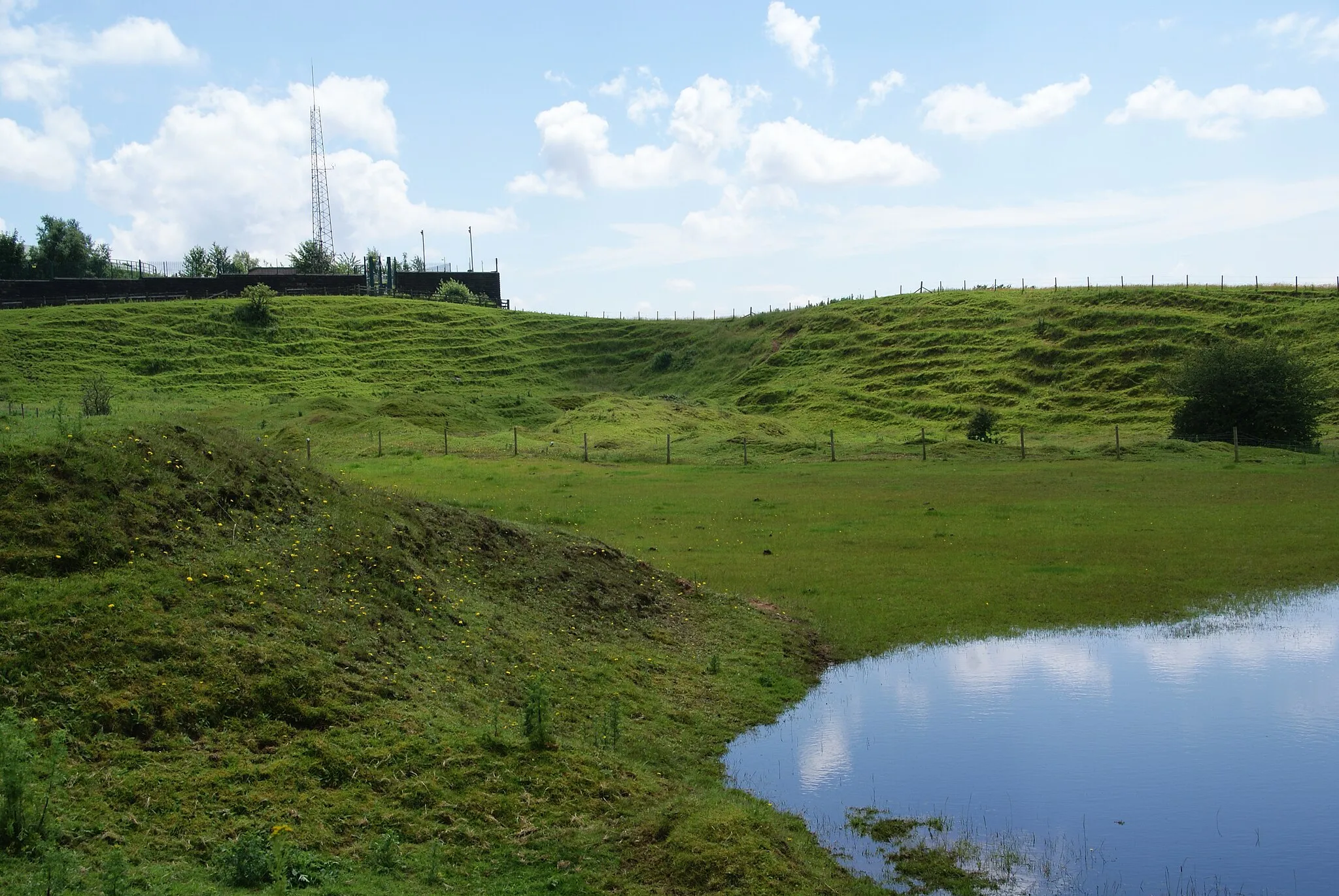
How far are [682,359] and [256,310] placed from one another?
42028 millimetres

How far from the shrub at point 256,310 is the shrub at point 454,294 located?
25966 mm

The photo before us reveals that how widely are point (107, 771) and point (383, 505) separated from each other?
879 cm

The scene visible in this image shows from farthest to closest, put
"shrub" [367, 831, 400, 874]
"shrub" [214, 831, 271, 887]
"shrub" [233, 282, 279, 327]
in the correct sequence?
"shrub" [233, 282, 279, 327] < "shrub" [367, 831, 400, 874] < "shrub" [214, 831, 271, 887]

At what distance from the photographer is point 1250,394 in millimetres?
54156

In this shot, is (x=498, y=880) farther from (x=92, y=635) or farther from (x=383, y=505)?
(x=383, y=505)

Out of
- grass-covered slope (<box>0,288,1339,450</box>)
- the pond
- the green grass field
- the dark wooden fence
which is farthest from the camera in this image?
the dark wooden fence

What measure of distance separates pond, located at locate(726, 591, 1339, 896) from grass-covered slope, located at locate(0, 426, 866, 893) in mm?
1142

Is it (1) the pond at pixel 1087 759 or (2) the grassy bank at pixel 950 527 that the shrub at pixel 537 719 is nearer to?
(1) the pond at pixel 1087 759

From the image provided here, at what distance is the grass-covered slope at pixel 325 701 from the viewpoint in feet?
32.0

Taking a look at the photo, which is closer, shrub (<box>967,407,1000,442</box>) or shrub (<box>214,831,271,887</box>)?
shrub (<box>214,831,271,887</box>)

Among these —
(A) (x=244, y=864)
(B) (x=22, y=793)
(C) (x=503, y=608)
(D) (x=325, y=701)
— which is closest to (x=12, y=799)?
(B) (x=22, y=793)

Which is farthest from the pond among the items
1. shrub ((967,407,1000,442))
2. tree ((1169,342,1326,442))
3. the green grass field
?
shrub ((967,407,1000,442))

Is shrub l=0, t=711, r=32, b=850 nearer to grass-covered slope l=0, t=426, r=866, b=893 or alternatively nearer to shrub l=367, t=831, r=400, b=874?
grass-covered slope l=0, t=426, r=866, b=893

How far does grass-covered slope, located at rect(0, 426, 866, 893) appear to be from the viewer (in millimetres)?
9766
